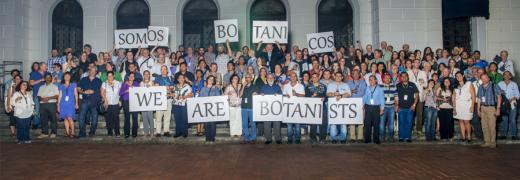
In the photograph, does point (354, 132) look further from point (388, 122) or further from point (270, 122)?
point (270, 122)

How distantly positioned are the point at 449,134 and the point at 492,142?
1.20 meters

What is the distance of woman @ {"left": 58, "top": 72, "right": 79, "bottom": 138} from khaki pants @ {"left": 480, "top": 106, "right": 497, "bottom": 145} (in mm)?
11906

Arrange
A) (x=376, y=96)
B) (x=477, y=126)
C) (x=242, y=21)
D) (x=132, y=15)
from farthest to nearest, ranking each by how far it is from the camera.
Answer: (x=132, y=15)
(x=242, y=21)
(x=477, y=126)
(x=376, y=96)

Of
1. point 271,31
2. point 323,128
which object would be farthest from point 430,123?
point 271,31

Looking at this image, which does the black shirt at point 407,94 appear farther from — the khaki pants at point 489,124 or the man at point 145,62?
the man at point 145,62

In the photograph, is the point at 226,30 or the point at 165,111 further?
the point at 226,30

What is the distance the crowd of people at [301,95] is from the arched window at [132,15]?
588cm

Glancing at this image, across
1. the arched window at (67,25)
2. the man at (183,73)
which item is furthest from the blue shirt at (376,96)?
the arched window at (67,25)

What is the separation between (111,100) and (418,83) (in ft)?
30.6

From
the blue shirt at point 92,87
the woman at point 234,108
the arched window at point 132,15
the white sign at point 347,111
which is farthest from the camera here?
the arched window at point 132,15

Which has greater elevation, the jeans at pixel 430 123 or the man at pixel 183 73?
the man at pixel 183 73

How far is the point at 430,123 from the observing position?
12625mm

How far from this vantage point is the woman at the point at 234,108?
12.9 meters

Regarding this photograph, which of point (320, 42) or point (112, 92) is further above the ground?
point (320, 42)
